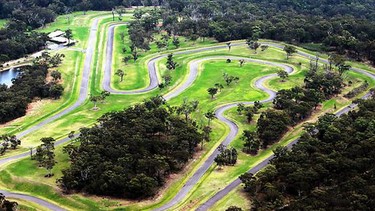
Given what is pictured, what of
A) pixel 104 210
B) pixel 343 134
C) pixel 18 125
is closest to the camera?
pixel 104 210

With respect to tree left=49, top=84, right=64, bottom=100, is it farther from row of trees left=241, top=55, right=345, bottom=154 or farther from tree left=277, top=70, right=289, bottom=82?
tree left=277, top=70, right=289, bottom=82

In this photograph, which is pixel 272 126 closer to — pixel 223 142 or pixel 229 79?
pixel 223 142

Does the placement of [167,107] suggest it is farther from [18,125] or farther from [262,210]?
[262,210]

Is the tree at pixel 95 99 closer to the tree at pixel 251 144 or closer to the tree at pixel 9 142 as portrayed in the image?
the tree at pixel 9 142

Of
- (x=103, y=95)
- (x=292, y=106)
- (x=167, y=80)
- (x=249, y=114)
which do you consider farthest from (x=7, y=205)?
(x=167, y=80)

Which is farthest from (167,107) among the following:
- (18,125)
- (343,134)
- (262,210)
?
(262,210)
